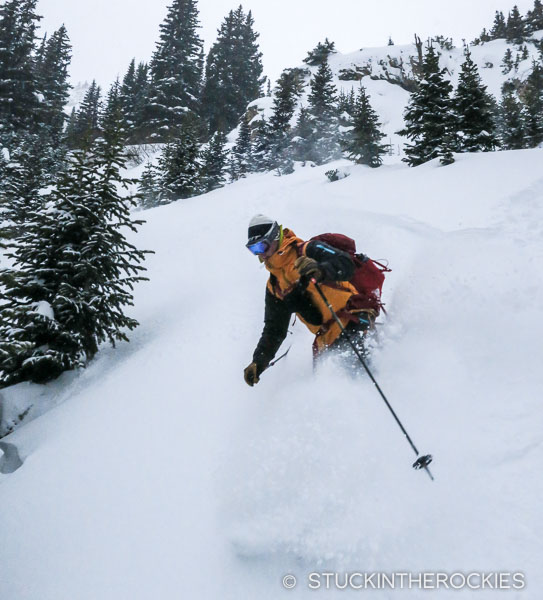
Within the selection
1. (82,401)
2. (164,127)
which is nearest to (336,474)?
(82,401)

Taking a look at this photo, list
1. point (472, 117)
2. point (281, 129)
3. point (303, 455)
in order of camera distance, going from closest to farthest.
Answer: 1. point (303, 455)
2. point (472, 117)
3. point (281, 129)

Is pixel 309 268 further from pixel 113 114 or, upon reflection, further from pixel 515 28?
pixel 515 28

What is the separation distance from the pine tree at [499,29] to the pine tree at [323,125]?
68.4 meters

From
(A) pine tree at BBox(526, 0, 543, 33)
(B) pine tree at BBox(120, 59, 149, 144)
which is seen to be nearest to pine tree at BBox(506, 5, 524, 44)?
(A) pine tree at BBox(526, 0, 543, 33)

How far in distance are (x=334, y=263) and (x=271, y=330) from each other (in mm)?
1210

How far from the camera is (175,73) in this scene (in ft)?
147

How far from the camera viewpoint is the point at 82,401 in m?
5.68

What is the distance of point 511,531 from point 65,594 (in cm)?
337

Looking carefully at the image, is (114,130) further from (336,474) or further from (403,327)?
(336,474)

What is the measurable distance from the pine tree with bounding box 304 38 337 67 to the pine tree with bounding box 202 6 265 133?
39.5ft

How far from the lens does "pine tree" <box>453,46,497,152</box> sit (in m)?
15.1

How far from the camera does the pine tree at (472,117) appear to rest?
1508 centimetres

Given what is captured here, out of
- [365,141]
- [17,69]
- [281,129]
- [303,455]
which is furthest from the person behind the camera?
[17,69]

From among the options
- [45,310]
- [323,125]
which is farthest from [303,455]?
[323,125]
